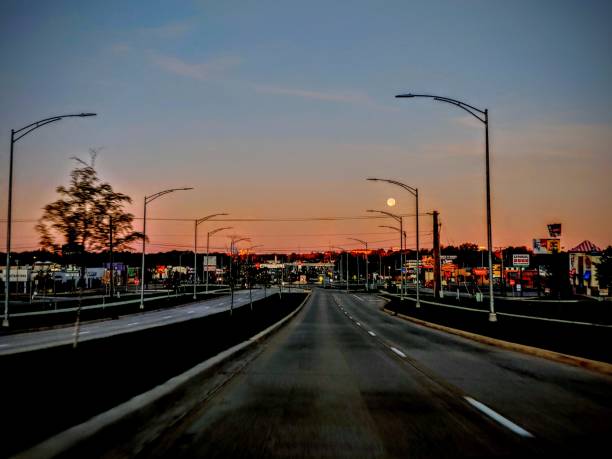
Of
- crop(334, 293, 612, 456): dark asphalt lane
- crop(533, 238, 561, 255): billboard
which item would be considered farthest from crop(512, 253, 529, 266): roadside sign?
crop(334, 293, 612, 456): dark asphalt lane

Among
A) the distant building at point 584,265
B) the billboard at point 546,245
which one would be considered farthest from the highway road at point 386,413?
the distant building at point 584,265

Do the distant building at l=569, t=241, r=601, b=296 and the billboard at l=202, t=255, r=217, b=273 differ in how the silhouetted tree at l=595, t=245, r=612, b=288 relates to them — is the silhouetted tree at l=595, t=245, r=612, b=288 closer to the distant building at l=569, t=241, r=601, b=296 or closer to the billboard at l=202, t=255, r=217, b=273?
the distant building at l=569, t=241, r=601, b=296

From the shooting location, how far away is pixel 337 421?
25.7ft

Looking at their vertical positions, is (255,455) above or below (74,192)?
below

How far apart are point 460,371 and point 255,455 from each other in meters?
8.28

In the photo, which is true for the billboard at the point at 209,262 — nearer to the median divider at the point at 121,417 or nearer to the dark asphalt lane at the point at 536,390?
the dark asphalt lane at the point at 536,390

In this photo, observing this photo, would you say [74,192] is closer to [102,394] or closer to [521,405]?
[102,394]

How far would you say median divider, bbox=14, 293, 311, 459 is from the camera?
17.7ft

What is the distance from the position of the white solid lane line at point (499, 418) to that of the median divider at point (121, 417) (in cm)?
420

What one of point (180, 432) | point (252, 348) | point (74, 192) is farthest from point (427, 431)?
point (74, 192)

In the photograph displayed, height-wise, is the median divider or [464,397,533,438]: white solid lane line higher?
the median divider

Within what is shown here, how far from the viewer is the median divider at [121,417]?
539 cm

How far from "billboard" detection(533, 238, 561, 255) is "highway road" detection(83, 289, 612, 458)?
9073 centimetres

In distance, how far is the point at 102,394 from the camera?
8461 millimetres
